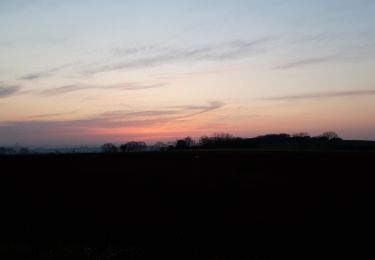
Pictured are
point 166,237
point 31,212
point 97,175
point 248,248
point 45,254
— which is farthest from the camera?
point 97,175

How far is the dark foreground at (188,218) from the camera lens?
1362 centimetres

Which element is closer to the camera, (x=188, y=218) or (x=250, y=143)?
(x=188, y=218)

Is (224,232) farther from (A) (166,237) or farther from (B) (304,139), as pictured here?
(B) (304,139)

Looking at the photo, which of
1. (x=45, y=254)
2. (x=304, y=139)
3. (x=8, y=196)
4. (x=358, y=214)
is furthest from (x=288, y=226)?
(x=304, y=139)

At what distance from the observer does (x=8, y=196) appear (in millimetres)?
25641

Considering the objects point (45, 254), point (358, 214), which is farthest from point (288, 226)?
point (45, 254)

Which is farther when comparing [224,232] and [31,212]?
[31,212]

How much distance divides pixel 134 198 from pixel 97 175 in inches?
557

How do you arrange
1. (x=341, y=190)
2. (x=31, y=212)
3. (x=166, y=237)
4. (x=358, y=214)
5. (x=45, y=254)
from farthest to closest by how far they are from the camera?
(x=341, y=190) < (x=31, y=212) < (x=358, y=214) < (x=166, y=237) < (x=45, y=254)

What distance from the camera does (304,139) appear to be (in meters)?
144

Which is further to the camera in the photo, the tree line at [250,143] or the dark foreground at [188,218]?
the tree line at [250,143]

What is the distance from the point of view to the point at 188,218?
1895cm

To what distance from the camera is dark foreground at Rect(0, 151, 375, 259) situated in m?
13.6

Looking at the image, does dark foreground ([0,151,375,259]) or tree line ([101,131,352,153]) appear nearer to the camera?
dark foreground ([0,151,375,259])
